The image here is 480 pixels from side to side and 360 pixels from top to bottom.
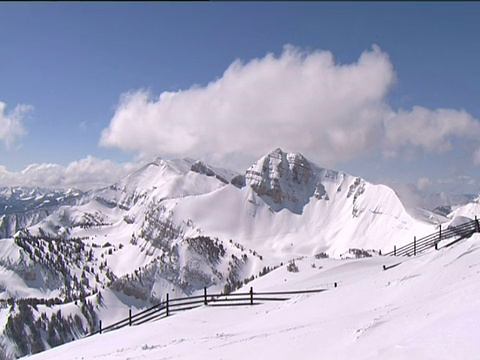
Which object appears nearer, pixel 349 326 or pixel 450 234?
pixel 349 326

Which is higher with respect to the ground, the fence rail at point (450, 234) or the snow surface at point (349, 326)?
the fence rail at point (450, 234)

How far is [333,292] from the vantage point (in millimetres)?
24422

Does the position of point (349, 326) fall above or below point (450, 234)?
below

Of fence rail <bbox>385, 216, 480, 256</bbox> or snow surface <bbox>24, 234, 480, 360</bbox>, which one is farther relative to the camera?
fence rail <bbox>385, 216, 480, 256</bbox>

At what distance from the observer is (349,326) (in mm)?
15406

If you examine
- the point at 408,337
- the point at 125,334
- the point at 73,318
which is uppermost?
the point at 408,337

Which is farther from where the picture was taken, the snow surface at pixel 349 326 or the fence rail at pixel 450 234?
the fence rail at pixel 450 234

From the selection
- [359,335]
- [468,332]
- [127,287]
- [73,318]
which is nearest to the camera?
[468,332]

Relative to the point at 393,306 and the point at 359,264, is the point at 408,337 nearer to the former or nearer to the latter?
the point at 393,306

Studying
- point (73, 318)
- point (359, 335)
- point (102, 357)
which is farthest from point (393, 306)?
point (73, 318)

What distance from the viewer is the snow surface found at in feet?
39.0

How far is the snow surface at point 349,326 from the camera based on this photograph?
11.9 m

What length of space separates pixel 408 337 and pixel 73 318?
16578cm

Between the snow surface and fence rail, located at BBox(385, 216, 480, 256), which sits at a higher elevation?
fence rail, located at BBox(385, 216, 480, 256)
